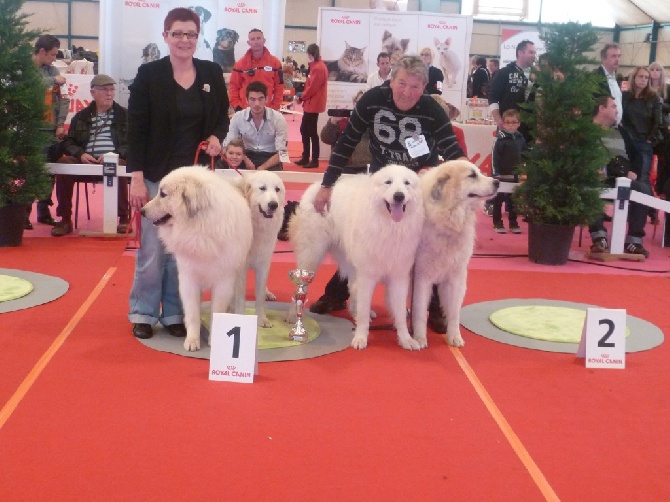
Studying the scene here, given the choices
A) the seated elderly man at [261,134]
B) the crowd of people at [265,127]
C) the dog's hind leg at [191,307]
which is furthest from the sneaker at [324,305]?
the seated elderly man at [261,134]

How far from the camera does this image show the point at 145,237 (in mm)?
4414

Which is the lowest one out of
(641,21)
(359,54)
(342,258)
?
(342,258)

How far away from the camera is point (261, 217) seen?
14.6 ft

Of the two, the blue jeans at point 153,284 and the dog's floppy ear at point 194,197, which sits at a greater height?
the dog's floppy ear at point 194,197

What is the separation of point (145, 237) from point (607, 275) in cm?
441

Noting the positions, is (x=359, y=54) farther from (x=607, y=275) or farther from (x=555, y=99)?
(x=607, y=275)

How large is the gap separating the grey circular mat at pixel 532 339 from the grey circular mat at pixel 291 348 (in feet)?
2.96

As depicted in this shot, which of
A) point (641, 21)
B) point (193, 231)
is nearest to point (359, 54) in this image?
point (193, 231)

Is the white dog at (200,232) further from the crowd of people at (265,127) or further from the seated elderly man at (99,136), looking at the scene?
the seated elderly man at (99,136)

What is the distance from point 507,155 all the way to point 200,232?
18.0 feet

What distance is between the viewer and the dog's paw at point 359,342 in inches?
175

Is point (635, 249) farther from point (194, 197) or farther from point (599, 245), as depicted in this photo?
point (194, 197)

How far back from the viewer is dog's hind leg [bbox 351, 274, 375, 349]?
175 inches

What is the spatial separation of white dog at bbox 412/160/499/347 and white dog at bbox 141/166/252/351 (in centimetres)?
108
